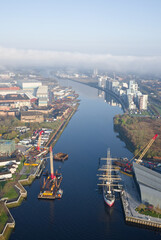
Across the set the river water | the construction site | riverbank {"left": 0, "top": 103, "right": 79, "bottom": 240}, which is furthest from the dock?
riverbank {"left": 0, "top": 103, "right": 79, "bottom": 240}

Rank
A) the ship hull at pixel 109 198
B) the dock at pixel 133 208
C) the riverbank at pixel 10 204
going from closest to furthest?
the riverbank at pixel 10 204 < the dock at pixel 133 208 < the ship hull at pixel 109 198

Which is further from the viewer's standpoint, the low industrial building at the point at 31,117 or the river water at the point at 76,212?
the low industrial building at the point at 31,117

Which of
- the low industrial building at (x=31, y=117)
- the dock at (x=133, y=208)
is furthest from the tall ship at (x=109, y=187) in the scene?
the low industrial building at (x=31, y=117)

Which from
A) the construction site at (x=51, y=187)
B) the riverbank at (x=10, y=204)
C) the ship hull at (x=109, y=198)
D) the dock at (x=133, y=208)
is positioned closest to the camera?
the riverbank at (x=10, y=204)

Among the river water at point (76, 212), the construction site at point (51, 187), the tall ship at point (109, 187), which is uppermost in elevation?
the tall ship at point (109, 187)

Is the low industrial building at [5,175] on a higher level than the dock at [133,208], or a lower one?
higher

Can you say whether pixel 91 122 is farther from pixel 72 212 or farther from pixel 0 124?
pixel 72 212

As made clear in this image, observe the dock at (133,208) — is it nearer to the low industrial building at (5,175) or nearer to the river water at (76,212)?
the river water at (76,212)

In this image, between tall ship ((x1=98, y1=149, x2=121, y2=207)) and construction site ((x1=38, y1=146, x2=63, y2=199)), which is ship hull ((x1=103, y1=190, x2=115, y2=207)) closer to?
tall ship ((x1=98, y1=149, x2=121, y2=207))

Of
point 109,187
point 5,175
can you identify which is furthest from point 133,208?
point 5,175
